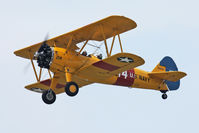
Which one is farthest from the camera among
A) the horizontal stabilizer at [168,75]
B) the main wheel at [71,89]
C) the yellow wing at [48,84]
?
the horizontal stabilizer at [168,75]

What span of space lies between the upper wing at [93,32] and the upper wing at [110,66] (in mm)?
1193

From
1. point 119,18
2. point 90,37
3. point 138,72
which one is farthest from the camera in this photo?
point 138,72

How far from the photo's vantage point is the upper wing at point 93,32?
1686 centimetres

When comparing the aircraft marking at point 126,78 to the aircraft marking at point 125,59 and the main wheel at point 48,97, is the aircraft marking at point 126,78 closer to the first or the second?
the aircraft marking at point 125,59

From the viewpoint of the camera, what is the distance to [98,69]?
17438 mm

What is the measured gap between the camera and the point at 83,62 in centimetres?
1759

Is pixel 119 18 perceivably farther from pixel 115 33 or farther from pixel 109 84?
pixel 109 84

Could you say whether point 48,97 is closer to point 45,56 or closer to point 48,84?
point 45,56

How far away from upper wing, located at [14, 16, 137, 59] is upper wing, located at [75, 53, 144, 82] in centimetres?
119

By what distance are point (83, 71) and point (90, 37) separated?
4.54 ft

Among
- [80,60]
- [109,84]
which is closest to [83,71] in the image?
[80,60]

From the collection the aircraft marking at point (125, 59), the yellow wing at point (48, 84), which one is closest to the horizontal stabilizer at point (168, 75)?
the yellow wing at point (48, 84)

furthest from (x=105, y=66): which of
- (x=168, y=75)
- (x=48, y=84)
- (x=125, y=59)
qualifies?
(x=168, y=75)

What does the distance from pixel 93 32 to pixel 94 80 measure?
1.96m
